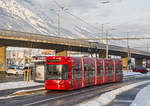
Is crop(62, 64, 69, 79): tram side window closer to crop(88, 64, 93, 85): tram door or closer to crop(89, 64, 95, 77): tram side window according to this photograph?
crop(88, 64, 93, 85): tram door

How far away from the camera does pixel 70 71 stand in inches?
934

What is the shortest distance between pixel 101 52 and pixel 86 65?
→ 5631cm

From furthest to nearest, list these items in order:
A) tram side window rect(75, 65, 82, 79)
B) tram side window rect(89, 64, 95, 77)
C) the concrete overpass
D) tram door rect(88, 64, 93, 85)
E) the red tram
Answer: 1. the concrete overpass
2. tram side window rect(89, 64, 95, 77)
3. tram door rect(88, 64, 93, 85)
4. tram side window rect(75, 65, 82, 79)
5. the red tram

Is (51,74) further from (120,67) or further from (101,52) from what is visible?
(101,52)

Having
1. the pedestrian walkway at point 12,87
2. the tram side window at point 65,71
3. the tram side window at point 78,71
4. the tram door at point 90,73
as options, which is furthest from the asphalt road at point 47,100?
the tram door at point 90,73

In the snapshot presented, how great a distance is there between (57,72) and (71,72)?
4.29 feet

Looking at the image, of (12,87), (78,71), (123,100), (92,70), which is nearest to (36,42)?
(92,70)

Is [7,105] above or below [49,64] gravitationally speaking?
below

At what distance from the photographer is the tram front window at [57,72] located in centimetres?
2311

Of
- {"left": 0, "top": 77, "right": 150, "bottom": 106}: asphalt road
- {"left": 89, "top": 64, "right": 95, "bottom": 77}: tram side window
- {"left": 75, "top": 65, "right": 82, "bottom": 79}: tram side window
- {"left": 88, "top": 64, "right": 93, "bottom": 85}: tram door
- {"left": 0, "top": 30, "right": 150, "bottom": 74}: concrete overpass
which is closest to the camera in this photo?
{"left": 0, "top": 77, "right": 150, "bottom": 106}: asphalt road

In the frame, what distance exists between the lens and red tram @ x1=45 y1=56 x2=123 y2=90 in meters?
23.1

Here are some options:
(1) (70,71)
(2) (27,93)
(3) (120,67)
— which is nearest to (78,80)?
(1) (70,71)

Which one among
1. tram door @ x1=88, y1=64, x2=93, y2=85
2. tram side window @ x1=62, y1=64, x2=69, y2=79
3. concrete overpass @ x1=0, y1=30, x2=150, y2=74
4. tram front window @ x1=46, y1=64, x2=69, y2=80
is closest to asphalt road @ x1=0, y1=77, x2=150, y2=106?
tram front window @ x1=46, y1=64, x2=69, y2=80

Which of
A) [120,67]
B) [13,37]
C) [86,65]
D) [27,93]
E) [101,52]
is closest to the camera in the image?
[27,93]
